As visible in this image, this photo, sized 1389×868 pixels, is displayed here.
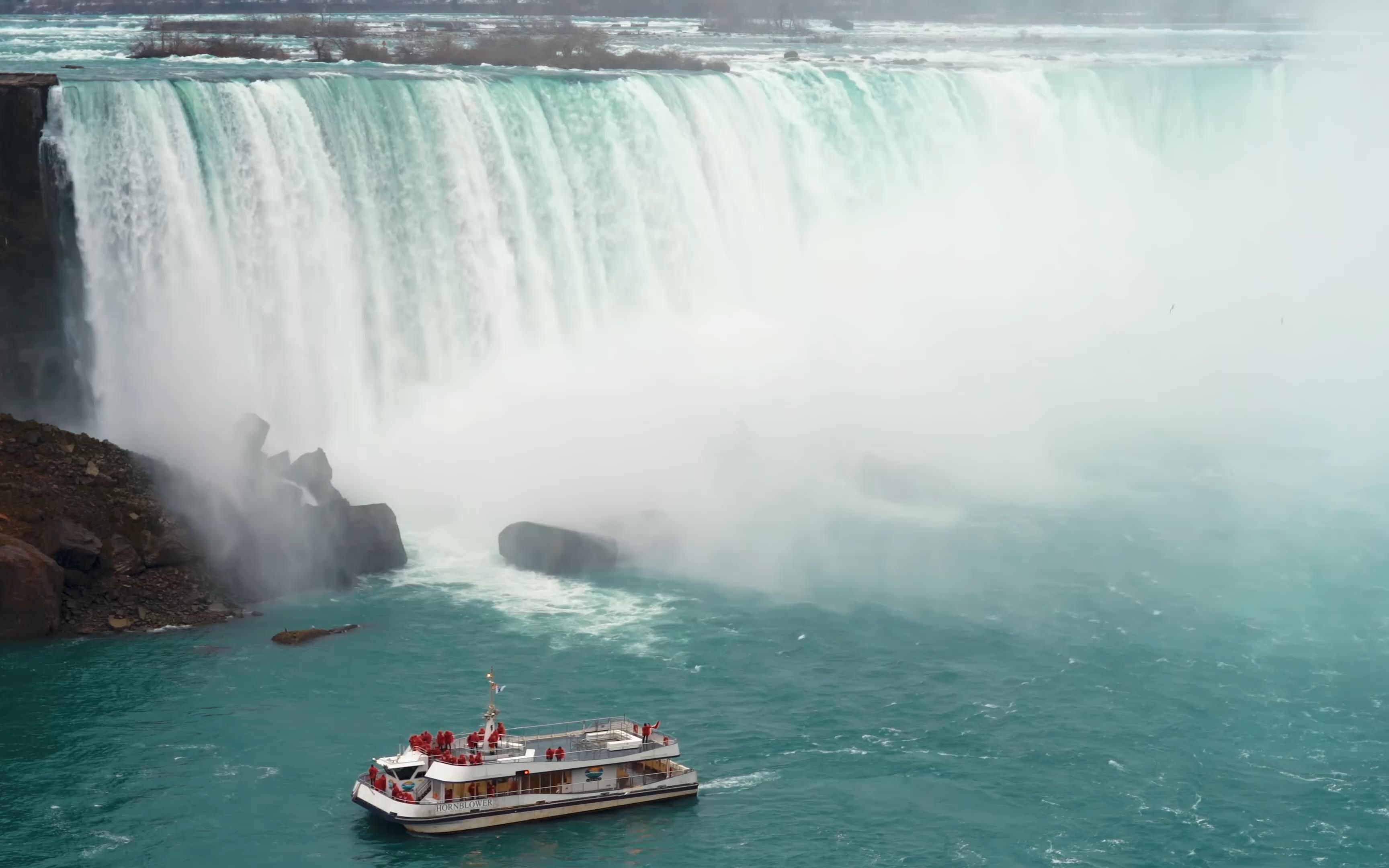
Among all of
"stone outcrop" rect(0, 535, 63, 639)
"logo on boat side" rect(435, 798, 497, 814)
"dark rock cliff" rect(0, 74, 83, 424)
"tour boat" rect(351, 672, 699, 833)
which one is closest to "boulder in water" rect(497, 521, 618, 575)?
"tour boat" rect(351, 672, 699, 833)

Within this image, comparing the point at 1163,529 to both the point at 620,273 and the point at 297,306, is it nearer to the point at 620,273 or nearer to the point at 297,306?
the point at 620,273

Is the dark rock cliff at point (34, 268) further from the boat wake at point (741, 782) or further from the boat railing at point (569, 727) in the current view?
the boat wake at point (741, 782)

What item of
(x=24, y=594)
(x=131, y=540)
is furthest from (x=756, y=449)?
(x=24, y=594)

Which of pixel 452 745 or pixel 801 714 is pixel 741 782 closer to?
pixel 801 714

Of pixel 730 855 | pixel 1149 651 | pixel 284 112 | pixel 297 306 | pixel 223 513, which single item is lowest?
pixel 730 855

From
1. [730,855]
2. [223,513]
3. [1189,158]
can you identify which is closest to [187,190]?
[223,513]

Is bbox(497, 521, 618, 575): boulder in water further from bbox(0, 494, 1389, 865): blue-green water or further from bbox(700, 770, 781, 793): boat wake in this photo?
bbox(700, 770, 781, 793): boat wake
